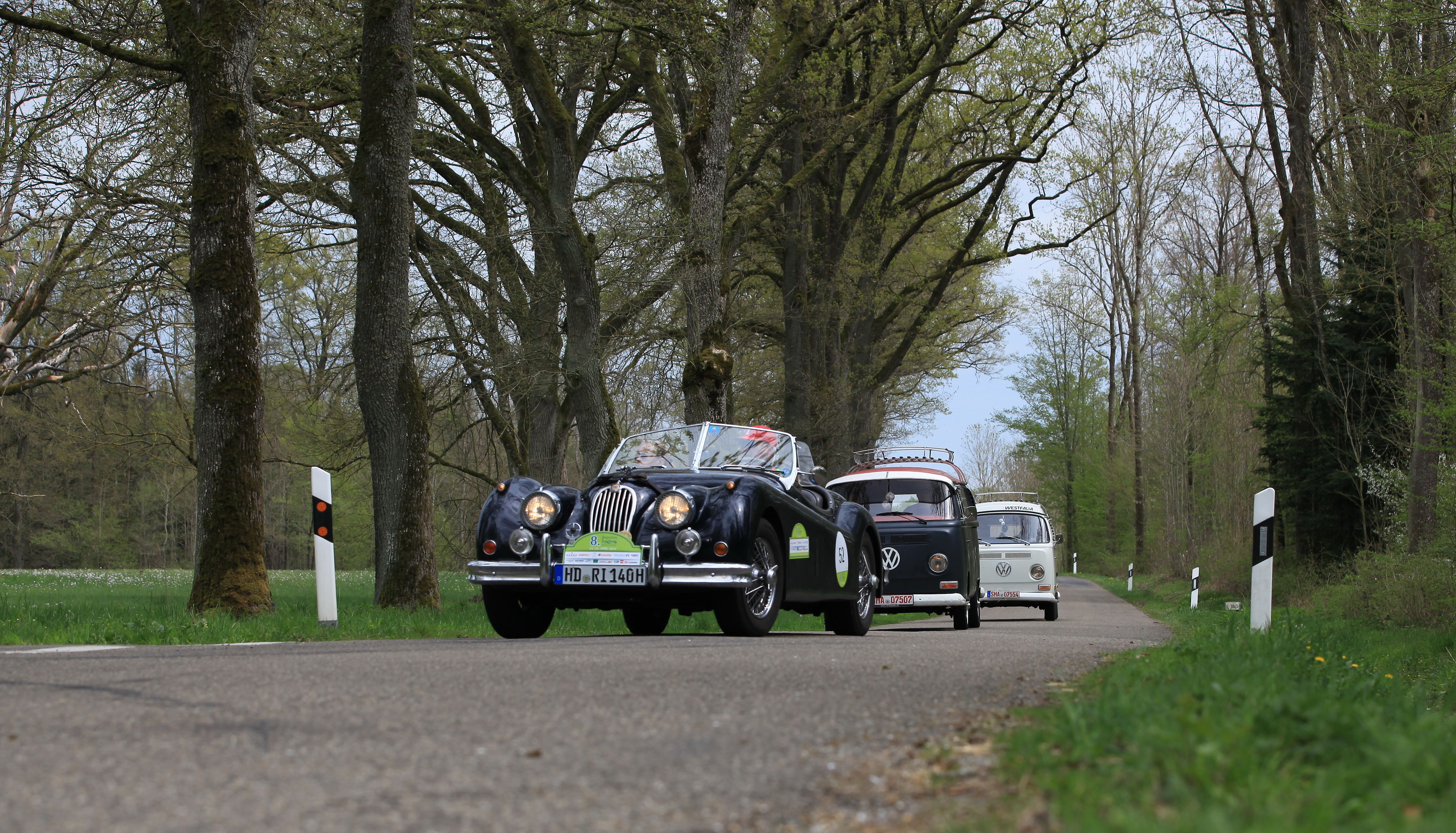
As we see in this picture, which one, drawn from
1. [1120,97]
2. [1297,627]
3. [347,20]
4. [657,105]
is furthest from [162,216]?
[1120,97]

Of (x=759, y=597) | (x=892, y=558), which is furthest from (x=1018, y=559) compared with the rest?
(x=759, y=597)

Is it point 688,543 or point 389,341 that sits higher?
point 389,341

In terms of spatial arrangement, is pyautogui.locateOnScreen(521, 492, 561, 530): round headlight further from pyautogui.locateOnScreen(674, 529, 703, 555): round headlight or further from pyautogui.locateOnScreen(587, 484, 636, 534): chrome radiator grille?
pyautogui.locateOnScreen(674, 529, 703, 555): round headlight

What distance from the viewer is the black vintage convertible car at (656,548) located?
894cm

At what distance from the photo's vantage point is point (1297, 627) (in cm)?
1005

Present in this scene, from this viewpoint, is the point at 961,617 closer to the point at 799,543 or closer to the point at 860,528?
the point at 860,528

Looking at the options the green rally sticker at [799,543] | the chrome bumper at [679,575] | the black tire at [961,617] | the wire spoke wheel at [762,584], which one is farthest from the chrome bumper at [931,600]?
the chrome bumper at [679,575]

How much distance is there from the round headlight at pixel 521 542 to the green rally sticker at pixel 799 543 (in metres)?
2.08

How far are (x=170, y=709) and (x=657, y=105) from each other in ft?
54.7

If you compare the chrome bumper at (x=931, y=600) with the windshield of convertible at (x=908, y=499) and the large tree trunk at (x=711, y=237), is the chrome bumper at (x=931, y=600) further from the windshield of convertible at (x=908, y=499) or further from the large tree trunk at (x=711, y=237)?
the large tree trunk at (x=711, y=237)

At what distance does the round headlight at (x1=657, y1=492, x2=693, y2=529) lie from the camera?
9.00m

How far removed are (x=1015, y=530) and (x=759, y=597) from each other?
40.5 feet

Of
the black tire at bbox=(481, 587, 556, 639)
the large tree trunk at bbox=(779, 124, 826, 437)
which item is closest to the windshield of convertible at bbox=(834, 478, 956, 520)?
the black tire at bbox=(481, 587, 556, 639)

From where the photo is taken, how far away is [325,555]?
10.0 meters
